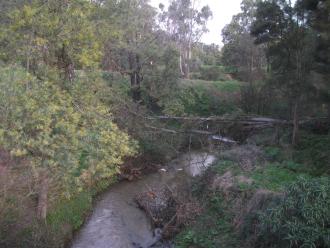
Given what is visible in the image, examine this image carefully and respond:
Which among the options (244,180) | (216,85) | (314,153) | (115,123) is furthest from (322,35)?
(216,85)

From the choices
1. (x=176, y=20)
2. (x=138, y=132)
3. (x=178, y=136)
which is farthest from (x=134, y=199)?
(x=176, y=20)

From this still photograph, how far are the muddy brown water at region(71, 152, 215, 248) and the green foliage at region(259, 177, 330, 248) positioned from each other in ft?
16.8

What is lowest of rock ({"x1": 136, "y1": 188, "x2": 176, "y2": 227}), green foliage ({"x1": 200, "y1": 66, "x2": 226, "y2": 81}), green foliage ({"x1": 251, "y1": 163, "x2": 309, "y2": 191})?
rock ({"x1": 136, "y1": 188, "x2": 176, "y2": 227})

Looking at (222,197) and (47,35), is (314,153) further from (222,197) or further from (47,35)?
(47,35)

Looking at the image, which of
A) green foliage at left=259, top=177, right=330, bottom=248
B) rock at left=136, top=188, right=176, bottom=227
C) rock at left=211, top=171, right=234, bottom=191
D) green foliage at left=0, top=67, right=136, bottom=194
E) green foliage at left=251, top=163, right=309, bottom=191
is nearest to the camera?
green foliage at left=259, top=177, right=330, bottom=248

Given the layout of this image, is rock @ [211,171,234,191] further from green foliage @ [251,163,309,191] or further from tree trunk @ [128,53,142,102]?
→ tree trunk @ [128,53,142,102]

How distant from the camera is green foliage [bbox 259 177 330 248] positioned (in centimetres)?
880

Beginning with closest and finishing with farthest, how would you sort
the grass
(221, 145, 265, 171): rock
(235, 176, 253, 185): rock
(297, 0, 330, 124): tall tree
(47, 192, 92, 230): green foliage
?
(235, 176, 253, 185): rock < (47, 192, 92, 230): green foliage < (221, 145, 265, 171): rock < (297, 0, 330, 124): tall tree < the grass

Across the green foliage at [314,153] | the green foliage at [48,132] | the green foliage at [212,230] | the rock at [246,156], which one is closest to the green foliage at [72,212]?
the green foliage at [48,132]

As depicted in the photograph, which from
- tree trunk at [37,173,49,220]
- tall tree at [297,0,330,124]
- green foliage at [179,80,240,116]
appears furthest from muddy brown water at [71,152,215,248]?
green foliage at [179,80,240,116]

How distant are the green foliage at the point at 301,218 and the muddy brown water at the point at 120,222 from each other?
513 cm

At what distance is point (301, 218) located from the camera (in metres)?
9.18

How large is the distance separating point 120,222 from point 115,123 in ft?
14.2

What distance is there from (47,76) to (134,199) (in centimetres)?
759
